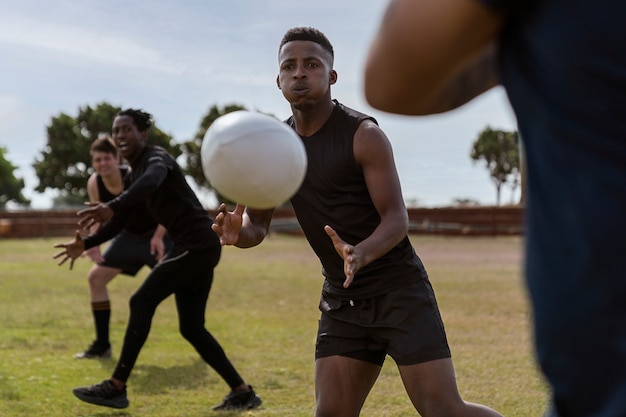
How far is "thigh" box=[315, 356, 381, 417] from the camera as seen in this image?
12.2ft

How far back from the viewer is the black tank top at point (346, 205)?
3834mm

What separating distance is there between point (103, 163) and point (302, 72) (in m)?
5.27

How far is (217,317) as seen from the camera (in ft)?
37.6

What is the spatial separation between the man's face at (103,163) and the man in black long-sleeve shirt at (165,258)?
176 centimetres

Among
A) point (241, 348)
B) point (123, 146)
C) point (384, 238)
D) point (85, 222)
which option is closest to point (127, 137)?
point (123, 146)

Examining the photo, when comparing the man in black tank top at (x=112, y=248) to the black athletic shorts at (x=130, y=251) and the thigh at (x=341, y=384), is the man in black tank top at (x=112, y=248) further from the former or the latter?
the thigh at (x=341, y=384)

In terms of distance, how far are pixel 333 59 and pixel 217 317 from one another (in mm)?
7907

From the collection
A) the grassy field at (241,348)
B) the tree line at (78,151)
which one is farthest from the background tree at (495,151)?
the grassy field at (241,348)

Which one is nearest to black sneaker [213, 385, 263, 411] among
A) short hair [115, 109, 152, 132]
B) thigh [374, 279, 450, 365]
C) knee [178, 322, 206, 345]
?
knee [178, 322, 206, 345]

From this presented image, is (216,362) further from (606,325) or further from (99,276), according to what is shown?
(606,325)

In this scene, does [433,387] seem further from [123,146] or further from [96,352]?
[96,352]

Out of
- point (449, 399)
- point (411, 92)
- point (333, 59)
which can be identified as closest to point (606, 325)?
point (411, 92)

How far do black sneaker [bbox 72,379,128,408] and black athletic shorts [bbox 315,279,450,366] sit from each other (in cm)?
285

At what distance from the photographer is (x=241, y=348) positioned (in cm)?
902
